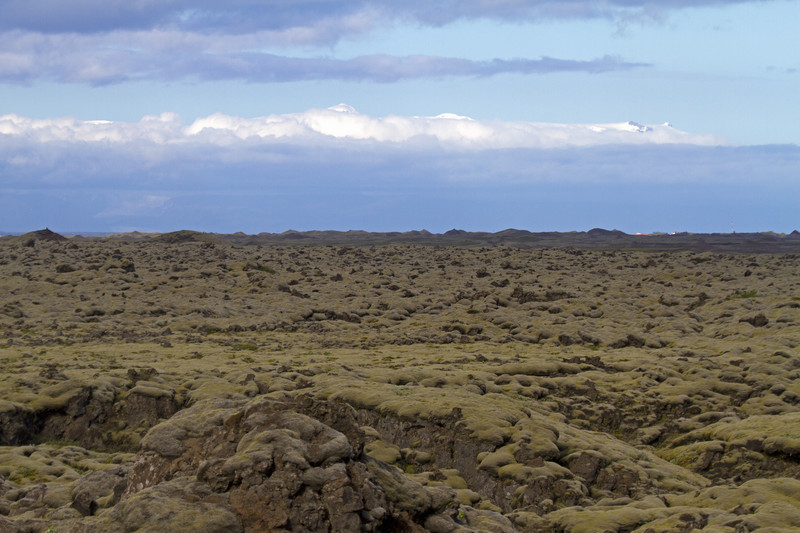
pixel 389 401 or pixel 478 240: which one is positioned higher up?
pixel 478 240

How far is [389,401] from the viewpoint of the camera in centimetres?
2661

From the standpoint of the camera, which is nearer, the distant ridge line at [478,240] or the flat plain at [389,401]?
the flat plain at [389,401]

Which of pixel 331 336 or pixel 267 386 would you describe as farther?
pixel 331 336

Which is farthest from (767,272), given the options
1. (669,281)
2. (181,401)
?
(181,401)

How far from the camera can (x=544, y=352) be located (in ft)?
132

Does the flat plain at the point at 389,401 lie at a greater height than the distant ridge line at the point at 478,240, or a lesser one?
lesser

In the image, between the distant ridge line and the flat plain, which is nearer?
the flat plain

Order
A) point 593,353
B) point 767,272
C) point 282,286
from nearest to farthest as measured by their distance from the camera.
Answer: point 593,353
point 282,286
point 767,272

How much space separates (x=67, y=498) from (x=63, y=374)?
13756 mm

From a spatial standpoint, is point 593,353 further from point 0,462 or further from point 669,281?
point 669,281

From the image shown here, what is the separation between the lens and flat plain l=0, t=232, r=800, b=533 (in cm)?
1350

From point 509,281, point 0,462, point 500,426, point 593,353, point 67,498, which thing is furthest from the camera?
point 509,281

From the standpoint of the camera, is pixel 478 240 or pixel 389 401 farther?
pixel 478 240

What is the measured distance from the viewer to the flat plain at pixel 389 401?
1350 cm
